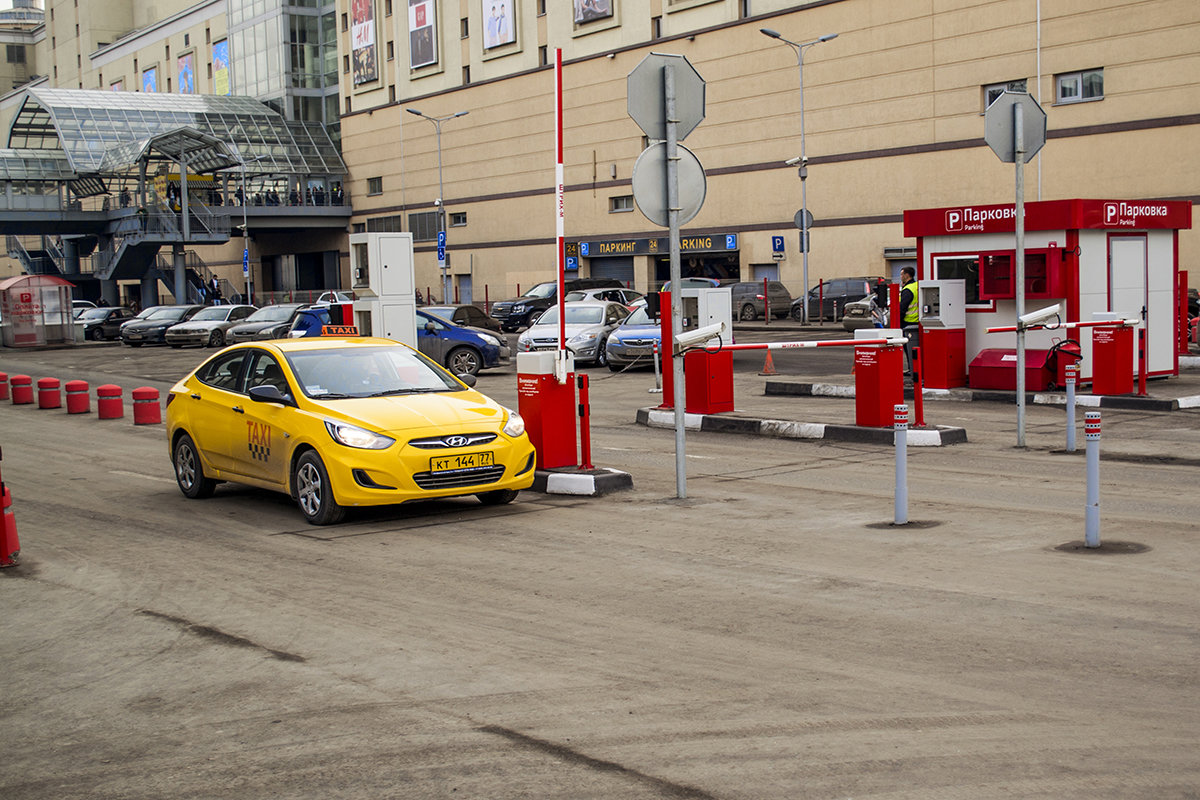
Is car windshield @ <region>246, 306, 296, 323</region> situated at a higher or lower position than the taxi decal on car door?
higher

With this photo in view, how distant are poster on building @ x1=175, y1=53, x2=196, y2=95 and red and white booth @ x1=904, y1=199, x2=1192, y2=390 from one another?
272 ft

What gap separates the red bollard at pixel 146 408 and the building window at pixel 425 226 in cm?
5132

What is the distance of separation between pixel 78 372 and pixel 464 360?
1268cm

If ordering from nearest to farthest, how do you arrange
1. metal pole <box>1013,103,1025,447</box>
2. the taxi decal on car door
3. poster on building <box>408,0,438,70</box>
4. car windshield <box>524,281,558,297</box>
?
1. the taxi decal on car door
2. metal pole <box>1013,103,1025,447</box>
3. car windshield <box>524,281,558,297</box>
4. poster on building <box>408,0,438,70</box>

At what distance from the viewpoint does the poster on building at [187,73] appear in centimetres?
9219

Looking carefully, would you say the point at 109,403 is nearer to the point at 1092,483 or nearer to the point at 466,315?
the point at 466,315

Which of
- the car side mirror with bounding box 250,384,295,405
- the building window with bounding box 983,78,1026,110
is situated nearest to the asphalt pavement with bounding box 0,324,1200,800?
the car side mirror with bounding box 250,384,295,405

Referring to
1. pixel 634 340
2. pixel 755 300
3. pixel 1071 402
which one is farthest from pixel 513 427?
pixel 755 300

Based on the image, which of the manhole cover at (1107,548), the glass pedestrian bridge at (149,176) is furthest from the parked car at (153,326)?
the manhole cover at (1107,548)

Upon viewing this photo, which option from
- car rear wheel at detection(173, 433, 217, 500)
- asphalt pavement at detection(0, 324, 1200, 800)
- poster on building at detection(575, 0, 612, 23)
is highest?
poster on building at detection(575, 0, 612, 23)

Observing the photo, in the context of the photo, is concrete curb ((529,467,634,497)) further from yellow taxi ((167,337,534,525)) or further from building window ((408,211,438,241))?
building window ((408,211,438,241))

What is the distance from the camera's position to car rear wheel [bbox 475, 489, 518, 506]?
35.5 feet

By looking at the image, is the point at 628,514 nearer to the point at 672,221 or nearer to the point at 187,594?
the point at 672,221

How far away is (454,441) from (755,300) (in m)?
37.6
